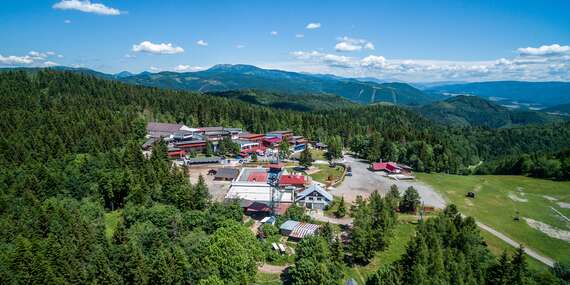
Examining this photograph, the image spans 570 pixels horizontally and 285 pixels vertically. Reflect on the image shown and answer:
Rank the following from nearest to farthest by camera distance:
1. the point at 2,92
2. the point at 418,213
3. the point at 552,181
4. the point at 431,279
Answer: the point at 431,279 < the point at 418,213 < the point at 552,181 < the point at 2,92

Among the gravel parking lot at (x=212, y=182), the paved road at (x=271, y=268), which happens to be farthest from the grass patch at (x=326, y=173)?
the paved road at (x=271, y=268)

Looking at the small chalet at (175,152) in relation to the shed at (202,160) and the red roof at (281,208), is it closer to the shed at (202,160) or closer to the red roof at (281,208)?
the shed at (202,160)

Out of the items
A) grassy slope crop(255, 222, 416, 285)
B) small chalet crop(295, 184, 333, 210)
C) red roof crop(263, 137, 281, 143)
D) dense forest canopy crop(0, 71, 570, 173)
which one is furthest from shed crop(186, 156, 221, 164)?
grassy slope crop(255, 222, 416, 285)

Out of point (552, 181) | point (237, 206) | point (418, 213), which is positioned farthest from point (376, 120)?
point (237, 206)

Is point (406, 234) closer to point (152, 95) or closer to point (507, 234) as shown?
point (507, 234)

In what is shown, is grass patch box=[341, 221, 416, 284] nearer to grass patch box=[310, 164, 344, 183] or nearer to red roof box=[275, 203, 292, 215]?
red roof box=[275, 203, 292, 215]

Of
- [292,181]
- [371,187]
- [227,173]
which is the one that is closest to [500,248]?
[371,187]

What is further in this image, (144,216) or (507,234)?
(507,234)
